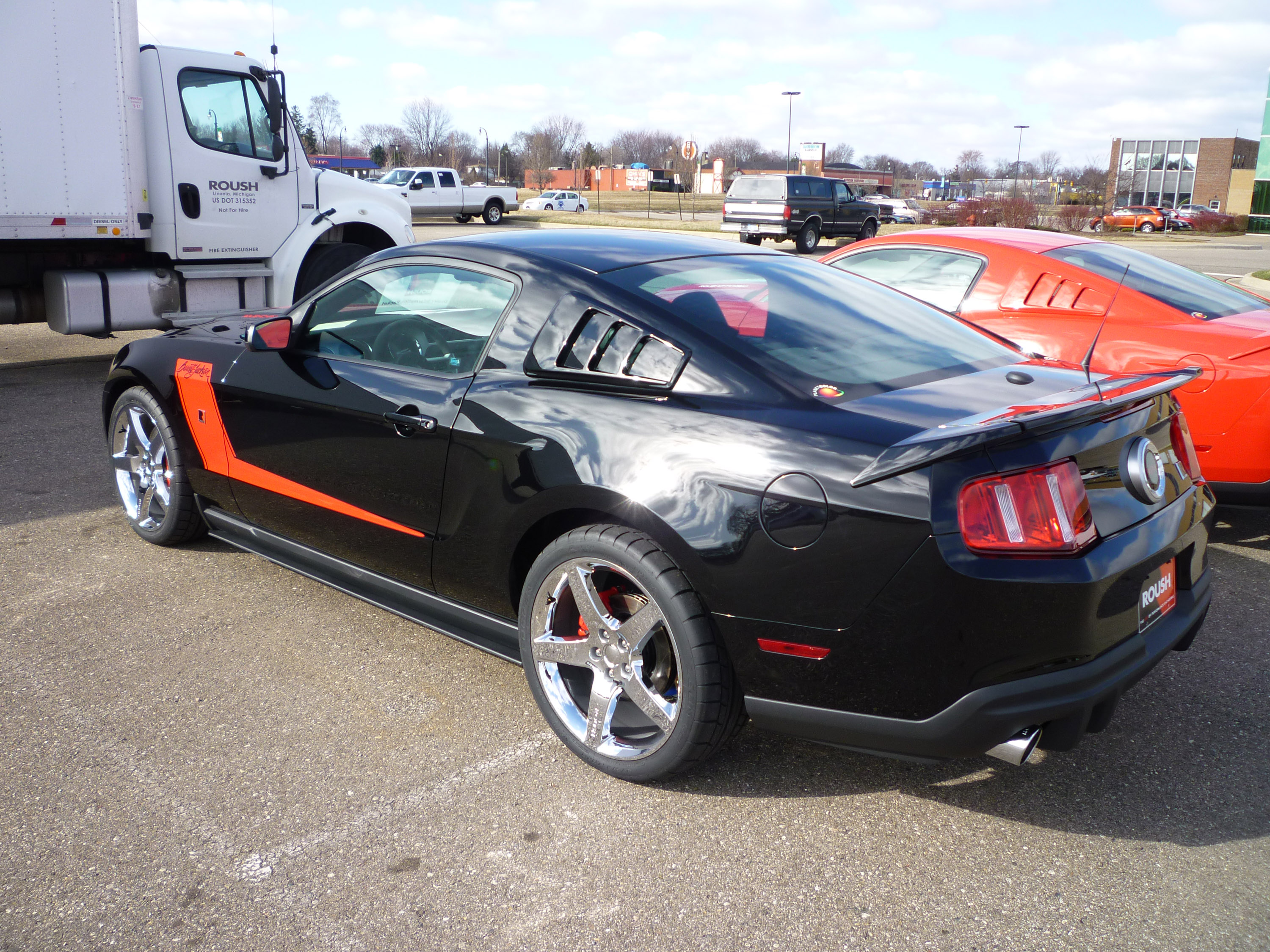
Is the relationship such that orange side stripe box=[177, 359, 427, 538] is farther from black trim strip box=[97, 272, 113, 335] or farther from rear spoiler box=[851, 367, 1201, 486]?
black trim strip box=[97, 272, 113, 335]

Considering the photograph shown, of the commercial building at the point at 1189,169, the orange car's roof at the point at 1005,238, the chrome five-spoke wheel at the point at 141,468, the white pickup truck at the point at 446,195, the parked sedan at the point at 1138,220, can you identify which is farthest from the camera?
the commercial building at the point at 1189,169

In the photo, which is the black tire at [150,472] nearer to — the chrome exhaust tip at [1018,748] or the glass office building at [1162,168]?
the chrome exhaust tip at [1018,748]

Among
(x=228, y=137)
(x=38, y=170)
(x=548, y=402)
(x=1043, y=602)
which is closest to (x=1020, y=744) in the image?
(x=1043, y=602)

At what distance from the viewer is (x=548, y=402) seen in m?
3.04

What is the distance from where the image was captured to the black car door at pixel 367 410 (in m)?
3.38

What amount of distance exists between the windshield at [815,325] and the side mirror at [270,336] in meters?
1.50

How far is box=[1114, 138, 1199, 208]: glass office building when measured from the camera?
286 feet

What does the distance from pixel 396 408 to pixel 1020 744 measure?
2.17 metres

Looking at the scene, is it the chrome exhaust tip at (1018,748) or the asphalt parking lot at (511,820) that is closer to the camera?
the asphalt parking lot at (511,820)

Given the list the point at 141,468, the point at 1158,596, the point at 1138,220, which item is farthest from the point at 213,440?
the point at 1138,220

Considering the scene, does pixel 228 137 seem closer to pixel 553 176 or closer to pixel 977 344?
pixel 977 344

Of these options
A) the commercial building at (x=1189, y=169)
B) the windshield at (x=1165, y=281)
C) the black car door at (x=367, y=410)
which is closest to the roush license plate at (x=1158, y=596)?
the black car door at (x=367, y=410)

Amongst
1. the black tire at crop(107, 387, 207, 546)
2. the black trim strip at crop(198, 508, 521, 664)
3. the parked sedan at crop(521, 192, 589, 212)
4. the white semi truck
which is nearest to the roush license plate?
the black trim strip at crop(198, 508, 521, 664)

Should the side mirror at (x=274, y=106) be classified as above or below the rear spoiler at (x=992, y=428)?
above
